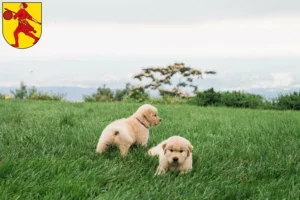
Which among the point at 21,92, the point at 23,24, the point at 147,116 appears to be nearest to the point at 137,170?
the point at 147,116

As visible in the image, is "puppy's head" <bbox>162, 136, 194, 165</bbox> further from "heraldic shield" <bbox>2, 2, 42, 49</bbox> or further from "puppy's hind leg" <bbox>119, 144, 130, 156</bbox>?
"heraldic shield" <bbox>2, 2, 42, 49</bbox>

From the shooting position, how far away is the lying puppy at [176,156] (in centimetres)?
455

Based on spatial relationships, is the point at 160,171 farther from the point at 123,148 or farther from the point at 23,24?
the point at 23,24

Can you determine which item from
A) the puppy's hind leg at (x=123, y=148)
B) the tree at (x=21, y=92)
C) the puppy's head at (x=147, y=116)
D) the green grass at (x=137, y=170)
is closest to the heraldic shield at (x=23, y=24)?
the green grass at (x=137, y=170)

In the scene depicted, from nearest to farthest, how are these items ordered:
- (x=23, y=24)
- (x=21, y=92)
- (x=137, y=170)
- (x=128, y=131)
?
(x=137, y=170), (x=128, y=131), (x=23, y=24), (x=21, y=92)

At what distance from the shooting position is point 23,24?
29.8ft

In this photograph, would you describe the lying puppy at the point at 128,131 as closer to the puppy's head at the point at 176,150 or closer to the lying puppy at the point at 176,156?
the lying puppy at the point at 176,156

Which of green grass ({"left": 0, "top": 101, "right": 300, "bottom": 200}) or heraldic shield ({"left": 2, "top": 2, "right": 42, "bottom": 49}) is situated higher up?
heraldic shield ({"left": 2, "top": 2, "right": 42, "bottom": 49})

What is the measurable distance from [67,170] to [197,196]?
3.89 feet

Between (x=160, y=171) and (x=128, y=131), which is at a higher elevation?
(x=128, y=131)

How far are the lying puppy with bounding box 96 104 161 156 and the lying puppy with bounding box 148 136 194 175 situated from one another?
59cm

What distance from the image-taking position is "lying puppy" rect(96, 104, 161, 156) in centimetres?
520

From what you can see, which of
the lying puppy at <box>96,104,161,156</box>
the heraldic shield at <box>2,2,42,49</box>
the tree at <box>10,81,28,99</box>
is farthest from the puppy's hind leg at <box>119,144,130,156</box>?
the tree at <box>10,81,28,99</box>

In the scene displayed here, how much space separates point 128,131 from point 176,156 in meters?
1.03
